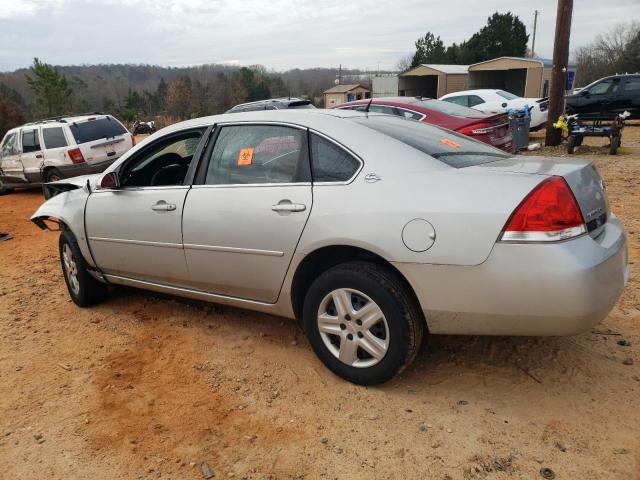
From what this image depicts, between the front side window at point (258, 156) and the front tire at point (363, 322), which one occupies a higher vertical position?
the front side window at point (258, 156)

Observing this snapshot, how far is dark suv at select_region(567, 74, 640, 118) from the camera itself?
1684 centimetres

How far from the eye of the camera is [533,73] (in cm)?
3312

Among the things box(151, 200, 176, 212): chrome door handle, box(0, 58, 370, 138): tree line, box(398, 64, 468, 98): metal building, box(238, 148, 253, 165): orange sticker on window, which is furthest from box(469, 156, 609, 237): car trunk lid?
box(0, 58, 370, 138): tree line

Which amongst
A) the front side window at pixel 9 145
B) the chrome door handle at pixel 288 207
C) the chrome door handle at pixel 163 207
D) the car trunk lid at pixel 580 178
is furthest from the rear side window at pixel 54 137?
the car trunk lid at pixel 580 178

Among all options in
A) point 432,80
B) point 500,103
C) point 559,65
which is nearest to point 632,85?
point 500,103

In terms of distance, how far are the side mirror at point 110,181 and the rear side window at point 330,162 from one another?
1.75 metres

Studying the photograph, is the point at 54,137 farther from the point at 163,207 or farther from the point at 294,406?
the point at 294,406

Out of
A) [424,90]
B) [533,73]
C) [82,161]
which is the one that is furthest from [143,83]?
[82,161]

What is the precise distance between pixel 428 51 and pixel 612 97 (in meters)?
43.5

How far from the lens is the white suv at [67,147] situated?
441 inches

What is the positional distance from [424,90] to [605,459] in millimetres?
41389

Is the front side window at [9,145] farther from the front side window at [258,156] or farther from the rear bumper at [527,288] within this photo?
the rear bumper at [527,288]

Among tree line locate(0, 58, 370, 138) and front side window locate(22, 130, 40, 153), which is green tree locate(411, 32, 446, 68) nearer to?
tree line locate(0, 58, 370, 138)

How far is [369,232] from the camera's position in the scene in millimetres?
2699
